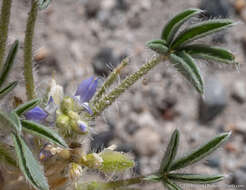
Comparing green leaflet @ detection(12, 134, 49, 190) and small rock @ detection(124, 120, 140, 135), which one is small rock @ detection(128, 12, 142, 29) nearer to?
small rock @ detection(124, 120, 140, 135)

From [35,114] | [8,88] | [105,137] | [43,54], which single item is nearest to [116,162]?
[35,114]

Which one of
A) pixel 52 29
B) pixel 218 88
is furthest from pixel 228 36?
pixel 52 29

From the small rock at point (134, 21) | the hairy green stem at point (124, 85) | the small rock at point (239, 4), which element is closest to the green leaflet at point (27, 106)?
the hairy green stem at point (124, 85)

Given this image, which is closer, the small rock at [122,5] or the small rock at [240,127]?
the small rock at [240,127]

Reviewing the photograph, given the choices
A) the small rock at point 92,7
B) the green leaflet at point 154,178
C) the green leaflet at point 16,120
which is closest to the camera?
the green leaflet at point 16,120

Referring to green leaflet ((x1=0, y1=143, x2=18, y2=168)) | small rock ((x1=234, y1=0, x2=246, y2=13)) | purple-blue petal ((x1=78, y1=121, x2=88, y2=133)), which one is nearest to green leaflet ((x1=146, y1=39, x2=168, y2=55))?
purple-blue petal ((x1=78, y1=121, x2=88, y2=133))

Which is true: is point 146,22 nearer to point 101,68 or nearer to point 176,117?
point 101,68

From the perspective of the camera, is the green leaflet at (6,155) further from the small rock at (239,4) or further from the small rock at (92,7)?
the small rock at (239,4)
